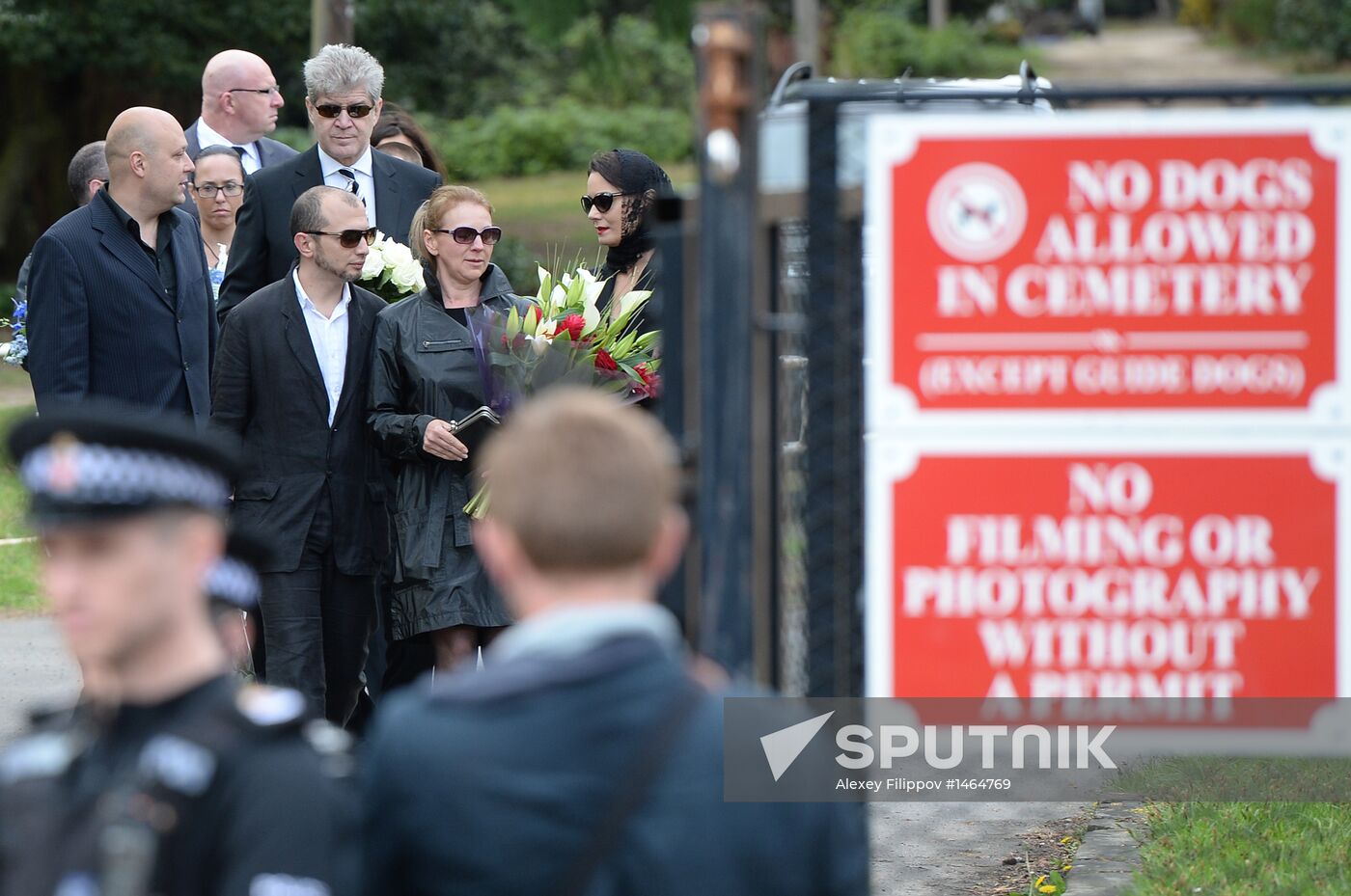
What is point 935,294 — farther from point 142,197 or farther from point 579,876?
point 142,197

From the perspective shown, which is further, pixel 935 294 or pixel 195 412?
pixel 195 412

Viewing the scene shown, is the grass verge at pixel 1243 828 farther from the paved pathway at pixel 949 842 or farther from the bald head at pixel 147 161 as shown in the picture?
the bald head at pixel 147 161

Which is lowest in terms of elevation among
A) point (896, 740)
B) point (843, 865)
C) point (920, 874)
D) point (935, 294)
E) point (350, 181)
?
point (920, 874)

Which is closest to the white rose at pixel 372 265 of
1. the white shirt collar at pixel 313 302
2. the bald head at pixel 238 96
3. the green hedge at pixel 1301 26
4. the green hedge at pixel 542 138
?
the white shirt collar at pixel 313 302

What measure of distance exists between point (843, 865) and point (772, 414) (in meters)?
1.46

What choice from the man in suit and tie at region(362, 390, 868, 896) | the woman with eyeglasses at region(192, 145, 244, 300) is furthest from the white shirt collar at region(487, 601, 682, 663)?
the woman with eyeglasses at region(192, 145, 244, 300)

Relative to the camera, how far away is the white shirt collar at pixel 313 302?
603 centimetres

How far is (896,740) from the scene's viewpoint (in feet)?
14.5

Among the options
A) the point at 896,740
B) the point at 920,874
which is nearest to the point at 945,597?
the point at 896,740

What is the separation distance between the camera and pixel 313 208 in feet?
19.5

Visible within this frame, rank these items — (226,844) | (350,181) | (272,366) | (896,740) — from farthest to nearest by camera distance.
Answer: (350,181), (272,366), (896,740), (226,844)

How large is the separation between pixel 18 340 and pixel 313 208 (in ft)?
4.81
